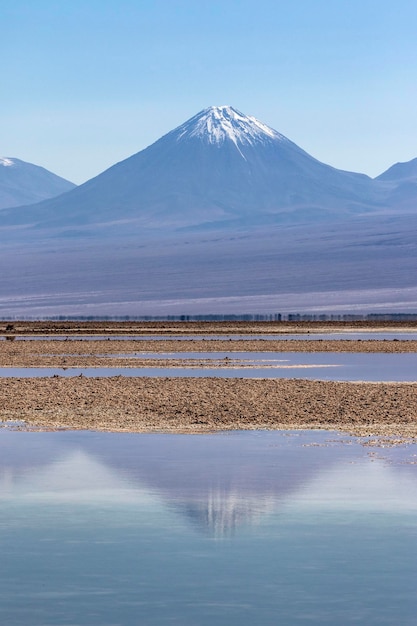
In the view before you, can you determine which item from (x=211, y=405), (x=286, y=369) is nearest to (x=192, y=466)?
(x=211, y=405)

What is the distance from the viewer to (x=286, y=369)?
42312 mm

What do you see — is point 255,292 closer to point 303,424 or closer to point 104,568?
point 303,424

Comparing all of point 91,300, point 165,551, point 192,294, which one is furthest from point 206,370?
point 192,294

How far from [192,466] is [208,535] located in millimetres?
5153

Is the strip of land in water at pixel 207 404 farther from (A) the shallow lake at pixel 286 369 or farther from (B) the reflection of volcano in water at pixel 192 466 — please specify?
(A) the shallow lake at pixel 286 369

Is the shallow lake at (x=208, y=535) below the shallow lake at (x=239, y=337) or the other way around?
the other way around

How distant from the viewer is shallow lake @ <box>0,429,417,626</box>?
10.2 metres

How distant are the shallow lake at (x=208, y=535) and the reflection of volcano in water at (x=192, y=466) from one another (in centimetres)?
3

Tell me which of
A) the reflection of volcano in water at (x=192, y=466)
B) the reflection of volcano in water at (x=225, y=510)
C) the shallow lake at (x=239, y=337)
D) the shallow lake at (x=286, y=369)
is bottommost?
the shallow lake at (x=239, y=337)

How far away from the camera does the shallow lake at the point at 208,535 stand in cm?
1023

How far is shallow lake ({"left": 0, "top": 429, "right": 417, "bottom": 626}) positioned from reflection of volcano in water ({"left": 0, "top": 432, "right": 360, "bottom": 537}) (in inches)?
1.2

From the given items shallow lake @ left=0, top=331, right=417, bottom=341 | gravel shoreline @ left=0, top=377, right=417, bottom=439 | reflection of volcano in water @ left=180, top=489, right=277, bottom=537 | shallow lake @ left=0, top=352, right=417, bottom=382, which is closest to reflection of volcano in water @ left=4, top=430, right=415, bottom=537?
reflection of volcano in water @ left=180, top=489, right=277, bottom=537

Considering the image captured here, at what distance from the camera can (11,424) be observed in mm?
24156

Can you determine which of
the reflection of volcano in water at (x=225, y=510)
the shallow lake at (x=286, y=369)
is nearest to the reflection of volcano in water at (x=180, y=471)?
the reflection of volcano in water at (x=225, y=510)
